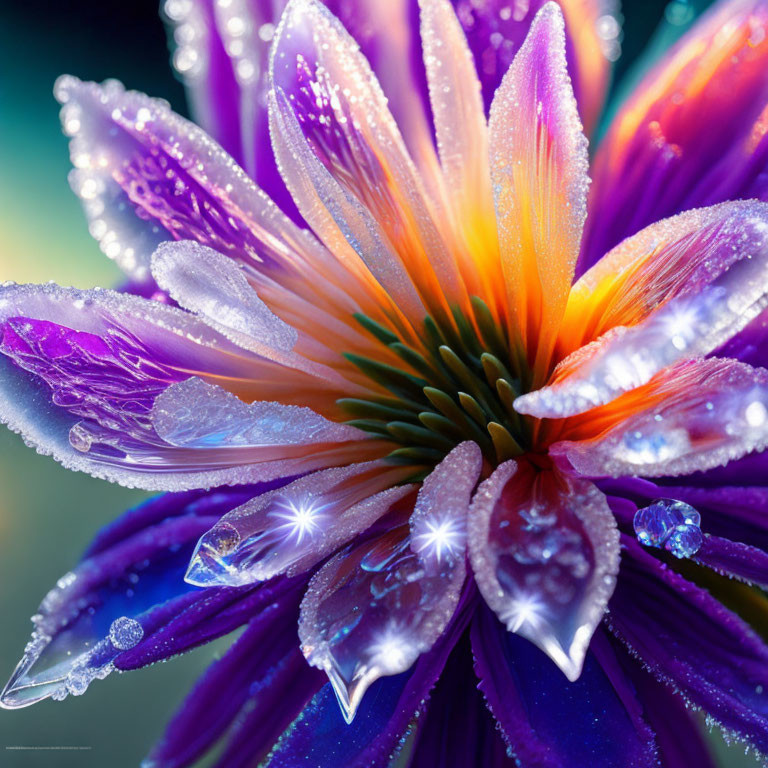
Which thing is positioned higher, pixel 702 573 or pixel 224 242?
pixel 224 242

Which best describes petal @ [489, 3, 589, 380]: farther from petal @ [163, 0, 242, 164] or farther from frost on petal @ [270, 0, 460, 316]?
petal @ [163, 0, 242, 164]

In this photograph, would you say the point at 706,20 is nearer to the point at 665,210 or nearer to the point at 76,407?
the point at 665,210

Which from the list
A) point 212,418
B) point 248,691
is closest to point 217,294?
point 212,418

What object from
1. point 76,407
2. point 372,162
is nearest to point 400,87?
point 372,162

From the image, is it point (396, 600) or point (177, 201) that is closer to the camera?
point (396, 600)

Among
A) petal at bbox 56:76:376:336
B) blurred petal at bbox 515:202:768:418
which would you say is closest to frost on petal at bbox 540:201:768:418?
blurred petal at bbox 515:202:768:418

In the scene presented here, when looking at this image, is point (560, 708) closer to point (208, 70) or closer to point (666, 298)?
point (666, 298)

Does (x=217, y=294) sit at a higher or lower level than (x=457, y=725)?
higher

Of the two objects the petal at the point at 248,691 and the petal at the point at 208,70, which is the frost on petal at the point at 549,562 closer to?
the petal at the point at 248,691
